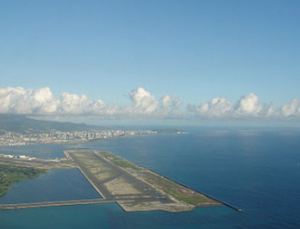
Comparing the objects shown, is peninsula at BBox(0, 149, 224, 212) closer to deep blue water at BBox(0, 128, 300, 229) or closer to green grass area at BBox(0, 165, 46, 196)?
deep blue water at BBox(0, 128, 300, 229)

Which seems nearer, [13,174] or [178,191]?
[178,191]

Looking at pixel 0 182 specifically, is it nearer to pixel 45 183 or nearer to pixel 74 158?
pixel 45 183

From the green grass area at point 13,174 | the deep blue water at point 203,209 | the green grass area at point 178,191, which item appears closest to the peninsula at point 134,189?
the green grass area at point 178,191

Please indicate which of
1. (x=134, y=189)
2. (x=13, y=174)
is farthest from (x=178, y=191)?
(x=13, y=174)

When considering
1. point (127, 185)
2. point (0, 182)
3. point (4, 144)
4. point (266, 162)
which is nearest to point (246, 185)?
point (127, 185)

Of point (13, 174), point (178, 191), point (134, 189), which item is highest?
point (178, 191)

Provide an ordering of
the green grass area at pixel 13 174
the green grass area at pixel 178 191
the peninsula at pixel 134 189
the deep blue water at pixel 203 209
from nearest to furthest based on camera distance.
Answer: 1. the deep blue water at pixel 203 209
2. the peninsula at pixel 134 189
3. the green grass area at pixel 178 191
4. the green grass area at pixel 13 174

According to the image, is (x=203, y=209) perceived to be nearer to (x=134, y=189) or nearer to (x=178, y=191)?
(x=178, y=191)

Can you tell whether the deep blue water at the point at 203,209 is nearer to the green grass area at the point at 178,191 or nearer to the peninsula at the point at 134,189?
the peninsula at the point at 134,189

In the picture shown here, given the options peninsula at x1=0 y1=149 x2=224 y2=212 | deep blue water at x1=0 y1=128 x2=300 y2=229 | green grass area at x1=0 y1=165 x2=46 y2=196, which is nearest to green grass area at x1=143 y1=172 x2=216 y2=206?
peninsula at x1=0 y1=149 x2=224 y2=212
